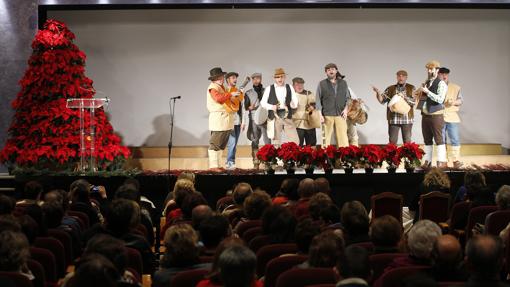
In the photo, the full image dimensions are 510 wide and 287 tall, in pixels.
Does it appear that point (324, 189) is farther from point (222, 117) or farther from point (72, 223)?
point (222, 117)

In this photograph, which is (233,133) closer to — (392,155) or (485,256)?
(392,155)

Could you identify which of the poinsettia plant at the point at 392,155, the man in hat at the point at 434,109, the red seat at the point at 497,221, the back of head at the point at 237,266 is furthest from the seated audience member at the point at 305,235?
the man in hat at the point at 434,109

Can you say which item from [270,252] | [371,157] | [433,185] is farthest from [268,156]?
[270,252]

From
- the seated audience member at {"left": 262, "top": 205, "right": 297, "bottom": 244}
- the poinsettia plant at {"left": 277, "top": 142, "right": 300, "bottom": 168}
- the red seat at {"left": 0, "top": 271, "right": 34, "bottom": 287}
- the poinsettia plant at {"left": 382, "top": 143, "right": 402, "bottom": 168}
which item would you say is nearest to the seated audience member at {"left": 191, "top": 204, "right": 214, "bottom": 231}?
the seated audience member at {"left": 262, "top": 205, "right": 297, "bottom": 244}

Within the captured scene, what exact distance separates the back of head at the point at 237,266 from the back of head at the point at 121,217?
74.3 inches

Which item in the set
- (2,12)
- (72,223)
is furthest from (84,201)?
(2,12)

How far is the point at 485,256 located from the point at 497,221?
2.61 metres

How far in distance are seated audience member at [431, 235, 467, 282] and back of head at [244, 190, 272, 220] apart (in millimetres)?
2389

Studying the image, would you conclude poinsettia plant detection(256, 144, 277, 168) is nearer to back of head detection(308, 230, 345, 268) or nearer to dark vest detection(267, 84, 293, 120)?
dark vest detection(267, 84, 293, 120)

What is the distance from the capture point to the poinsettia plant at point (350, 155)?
11.8 m

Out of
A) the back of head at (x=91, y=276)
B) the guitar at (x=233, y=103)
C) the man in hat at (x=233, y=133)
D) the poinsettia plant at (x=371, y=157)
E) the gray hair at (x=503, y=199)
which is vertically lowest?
the back of head at (x=91, y=276)

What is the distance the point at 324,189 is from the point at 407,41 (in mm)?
9179

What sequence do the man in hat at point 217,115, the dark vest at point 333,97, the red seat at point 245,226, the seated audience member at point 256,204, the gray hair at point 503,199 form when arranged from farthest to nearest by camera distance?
the dark vest at point 333,97 → the man in hat at point 217,115 → the gray hair at point 503,199 → the seated audience member at point 256,204 → the red seat at point 245,226

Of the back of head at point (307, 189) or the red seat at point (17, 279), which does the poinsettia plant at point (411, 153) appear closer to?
the back of head at point (307, 189)
